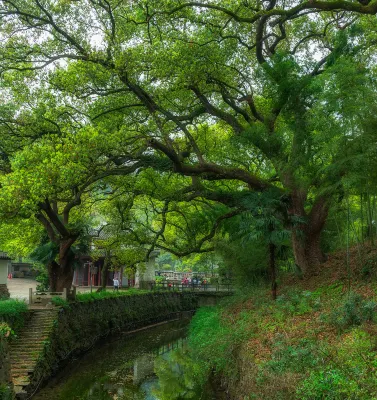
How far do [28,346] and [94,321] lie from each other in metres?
6.39

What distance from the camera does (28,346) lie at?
1422 cm

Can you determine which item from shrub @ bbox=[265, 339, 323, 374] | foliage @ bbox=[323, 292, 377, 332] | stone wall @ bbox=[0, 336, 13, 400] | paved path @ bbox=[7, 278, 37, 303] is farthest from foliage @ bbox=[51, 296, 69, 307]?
foliage @ bbox=[323, 292, 377, 332]

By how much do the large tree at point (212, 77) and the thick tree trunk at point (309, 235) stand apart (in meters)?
0.04

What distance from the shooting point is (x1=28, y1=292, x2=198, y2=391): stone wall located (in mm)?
15013

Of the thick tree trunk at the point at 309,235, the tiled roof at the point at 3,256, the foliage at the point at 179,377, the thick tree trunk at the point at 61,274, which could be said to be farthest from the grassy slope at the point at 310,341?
→ the tiled roof at the point at 3,256

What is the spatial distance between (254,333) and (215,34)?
10.1 meters

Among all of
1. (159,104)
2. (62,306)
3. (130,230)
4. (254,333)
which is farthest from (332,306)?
(130,230)

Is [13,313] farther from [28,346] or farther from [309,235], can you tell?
[309,235]

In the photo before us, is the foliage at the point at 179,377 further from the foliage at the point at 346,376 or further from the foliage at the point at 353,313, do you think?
the foliage at the point at 346,376

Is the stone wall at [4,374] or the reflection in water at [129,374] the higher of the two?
the stone wall at [4,374]

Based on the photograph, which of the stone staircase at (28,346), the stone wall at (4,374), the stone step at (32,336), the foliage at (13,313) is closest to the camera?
the stone wall at (4,374)

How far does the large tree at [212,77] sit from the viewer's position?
13.0 meters

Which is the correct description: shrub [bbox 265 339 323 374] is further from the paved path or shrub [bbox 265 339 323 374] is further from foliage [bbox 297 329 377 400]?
the paved path

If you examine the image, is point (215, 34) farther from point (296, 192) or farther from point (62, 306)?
point (62, 306)
